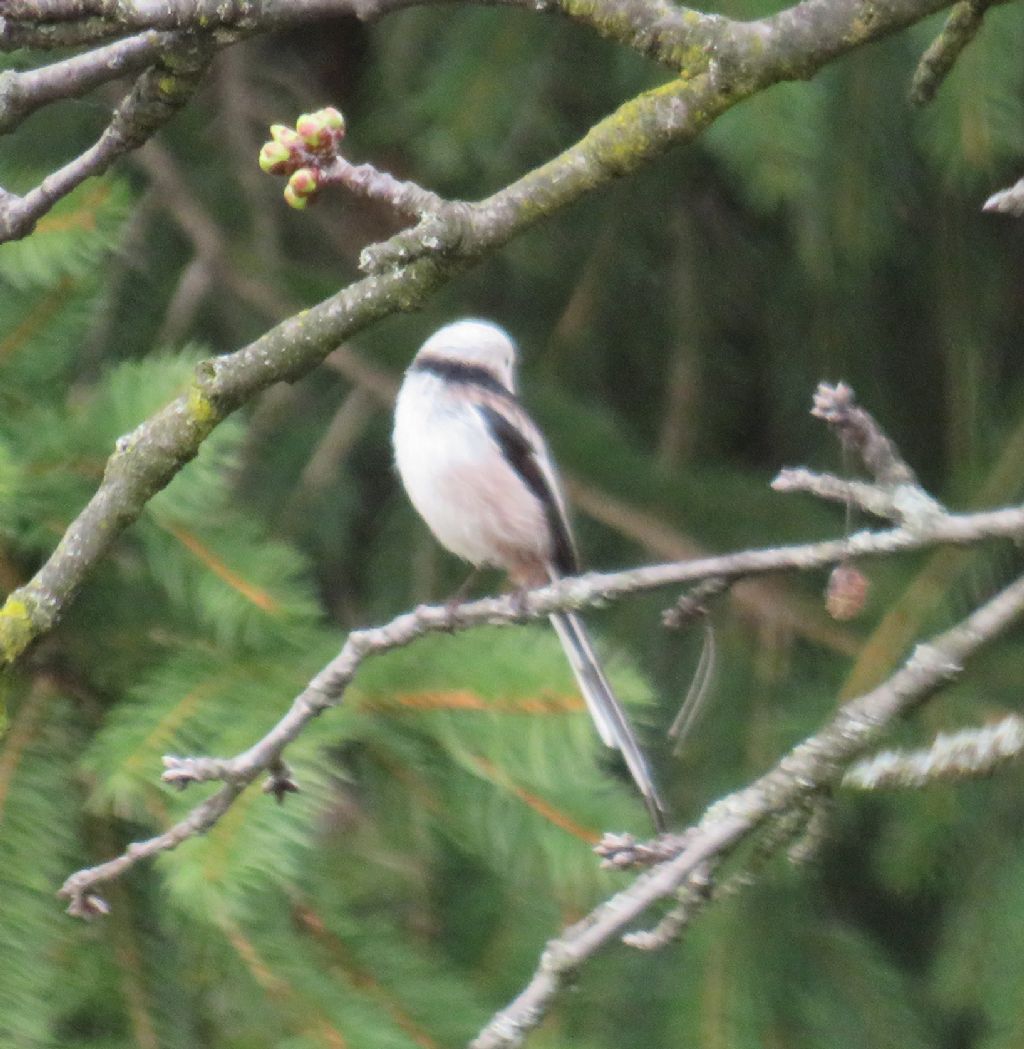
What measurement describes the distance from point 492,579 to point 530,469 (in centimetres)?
29

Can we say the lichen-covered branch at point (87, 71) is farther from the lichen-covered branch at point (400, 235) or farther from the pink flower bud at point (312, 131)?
the pink flower bud at point (312, 131)

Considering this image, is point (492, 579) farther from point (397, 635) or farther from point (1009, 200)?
point (1009, 200)

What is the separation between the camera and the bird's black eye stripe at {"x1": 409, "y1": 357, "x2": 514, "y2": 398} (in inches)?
72.6

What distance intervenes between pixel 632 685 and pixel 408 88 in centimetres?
107

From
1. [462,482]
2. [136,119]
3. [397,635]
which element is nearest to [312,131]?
[136,119]

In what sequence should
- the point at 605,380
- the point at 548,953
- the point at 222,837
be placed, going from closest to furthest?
the point at 548,953
the point at 222,837
the point at 605,380

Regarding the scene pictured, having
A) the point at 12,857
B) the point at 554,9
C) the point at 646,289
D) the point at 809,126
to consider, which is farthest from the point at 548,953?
the point at 646,289

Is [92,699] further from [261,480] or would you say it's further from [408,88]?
[408,88]

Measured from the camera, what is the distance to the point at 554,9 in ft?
3.83

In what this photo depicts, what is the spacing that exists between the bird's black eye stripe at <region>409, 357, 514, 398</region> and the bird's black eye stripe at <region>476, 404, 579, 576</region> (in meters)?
0.04

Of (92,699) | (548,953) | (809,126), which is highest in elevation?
(809,126)

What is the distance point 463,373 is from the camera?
1853mm

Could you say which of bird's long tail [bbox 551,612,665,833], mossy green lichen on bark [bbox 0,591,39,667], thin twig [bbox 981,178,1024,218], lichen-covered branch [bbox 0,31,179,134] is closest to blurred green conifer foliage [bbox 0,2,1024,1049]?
bird's long tail [bbox 551,612,665,833]

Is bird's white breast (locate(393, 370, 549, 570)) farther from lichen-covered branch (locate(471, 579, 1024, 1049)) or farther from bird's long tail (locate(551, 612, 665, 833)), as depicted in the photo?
lichen-covered branch (locate(471, 579, 1024, 1049))
